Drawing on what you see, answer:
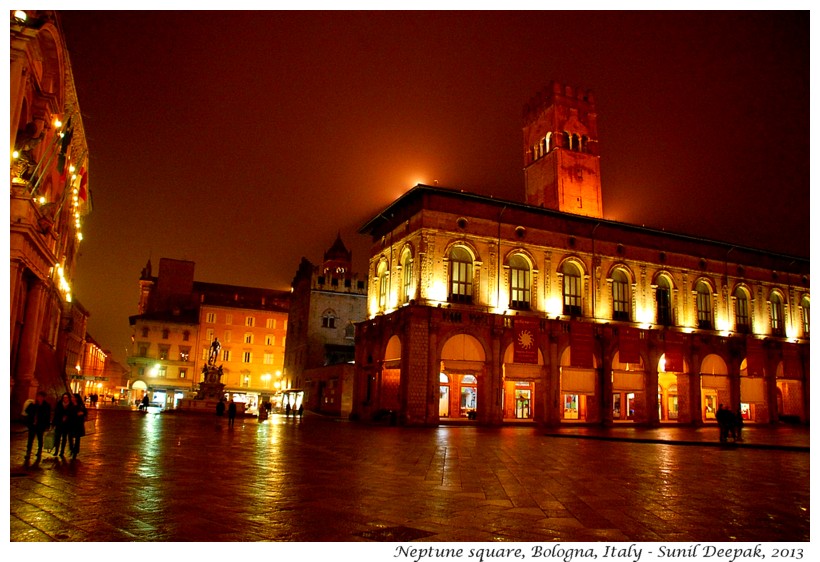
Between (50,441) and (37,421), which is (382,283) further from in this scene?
(50,441)

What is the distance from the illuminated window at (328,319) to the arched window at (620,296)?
85.0ft

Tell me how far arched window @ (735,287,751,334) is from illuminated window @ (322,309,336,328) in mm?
32217

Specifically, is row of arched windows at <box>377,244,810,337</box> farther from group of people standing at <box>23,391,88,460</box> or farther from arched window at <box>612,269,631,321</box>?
group of people standing at <box>23,391,88,460</box>

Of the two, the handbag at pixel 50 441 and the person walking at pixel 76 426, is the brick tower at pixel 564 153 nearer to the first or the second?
the person walking at pixel 76 426

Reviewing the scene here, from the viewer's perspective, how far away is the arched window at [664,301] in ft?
132

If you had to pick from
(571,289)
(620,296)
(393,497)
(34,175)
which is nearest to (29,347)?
(34,175)

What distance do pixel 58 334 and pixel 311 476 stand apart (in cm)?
3391

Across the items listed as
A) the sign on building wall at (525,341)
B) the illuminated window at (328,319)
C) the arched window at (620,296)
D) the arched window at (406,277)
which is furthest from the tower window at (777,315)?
the illuminated window at (328,319)

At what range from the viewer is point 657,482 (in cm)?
1092

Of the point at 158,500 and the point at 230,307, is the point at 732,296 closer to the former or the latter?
the point at 158,500

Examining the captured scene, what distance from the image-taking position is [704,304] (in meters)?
42.1

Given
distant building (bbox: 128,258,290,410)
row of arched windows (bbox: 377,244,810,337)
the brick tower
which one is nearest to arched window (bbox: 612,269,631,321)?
row of arched windows (bbox: 377,244,810,337)

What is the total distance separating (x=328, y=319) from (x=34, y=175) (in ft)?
114

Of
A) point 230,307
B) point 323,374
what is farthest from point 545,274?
point 230,307
